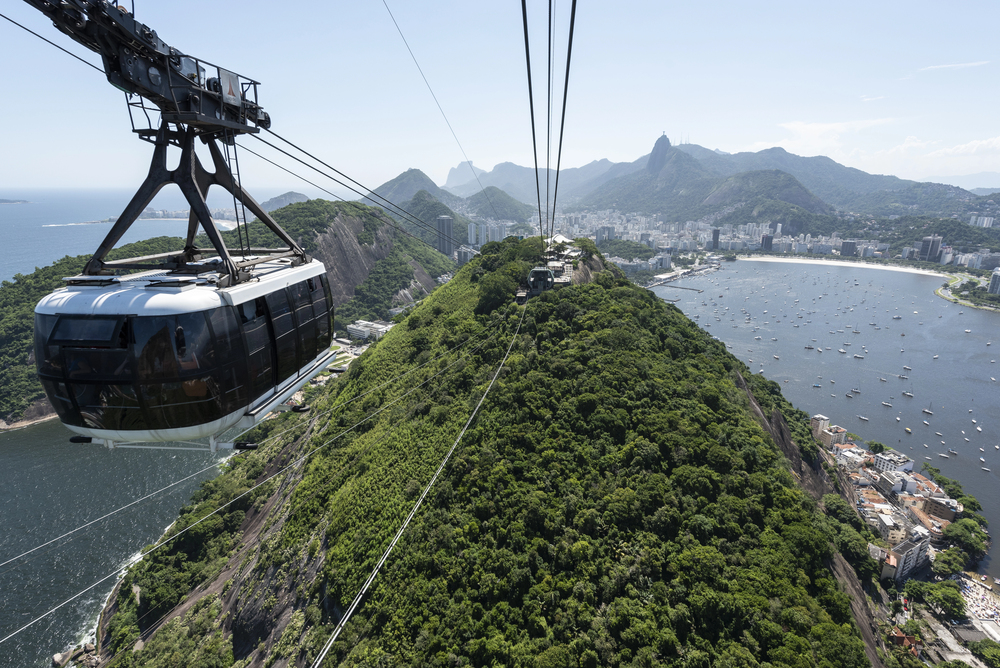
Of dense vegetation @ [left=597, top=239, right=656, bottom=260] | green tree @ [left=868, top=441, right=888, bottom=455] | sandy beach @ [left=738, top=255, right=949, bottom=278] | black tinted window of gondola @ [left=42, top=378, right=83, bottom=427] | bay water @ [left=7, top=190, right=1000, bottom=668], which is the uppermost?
black tinted window of gondola @ [left=42, top=378, right=83, bottom=427]

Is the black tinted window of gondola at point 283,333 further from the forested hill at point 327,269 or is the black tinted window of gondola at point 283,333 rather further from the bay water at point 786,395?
the forested hill at point 327,269

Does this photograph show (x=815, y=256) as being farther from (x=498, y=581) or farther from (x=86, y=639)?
(x=86, y=639)

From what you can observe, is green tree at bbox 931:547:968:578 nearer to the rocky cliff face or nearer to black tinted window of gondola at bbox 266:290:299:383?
black tinted window of gondola at bbox 266:290:299:383

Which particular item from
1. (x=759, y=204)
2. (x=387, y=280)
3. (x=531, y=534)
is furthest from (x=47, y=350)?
(x=759, y=204)

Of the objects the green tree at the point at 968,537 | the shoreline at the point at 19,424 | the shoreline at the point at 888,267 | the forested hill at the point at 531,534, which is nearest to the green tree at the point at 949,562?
the green tree at the point at 968,537

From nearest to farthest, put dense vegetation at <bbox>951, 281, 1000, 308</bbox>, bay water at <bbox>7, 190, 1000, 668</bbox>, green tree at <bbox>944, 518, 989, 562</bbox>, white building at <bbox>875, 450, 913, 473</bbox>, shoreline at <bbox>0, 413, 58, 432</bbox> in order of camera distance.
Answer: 1. bay water at <bbox>7, 190, 1000, 668</bbox>
2. green tree at <bbox>944, 518, 989, 562</bbox>
3. white building at <bbox>875, 450, 913, 473</bbox>
4. shoreline at <bbox>0, 413, 58, 432</bbox>
5. dense vegetation at <bbox>951, 281, 1000, 308</bbox>

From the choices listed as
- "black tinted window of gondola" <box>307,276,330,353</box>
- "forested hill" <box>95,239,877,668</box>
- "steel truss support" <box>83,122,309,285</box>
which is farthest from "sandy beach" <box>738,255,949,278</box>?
"steel truss support" <box>83,122,309,285</box>

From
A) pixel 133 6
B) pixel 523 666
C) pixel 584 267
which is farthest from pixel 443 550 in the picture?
pixel 584 267
